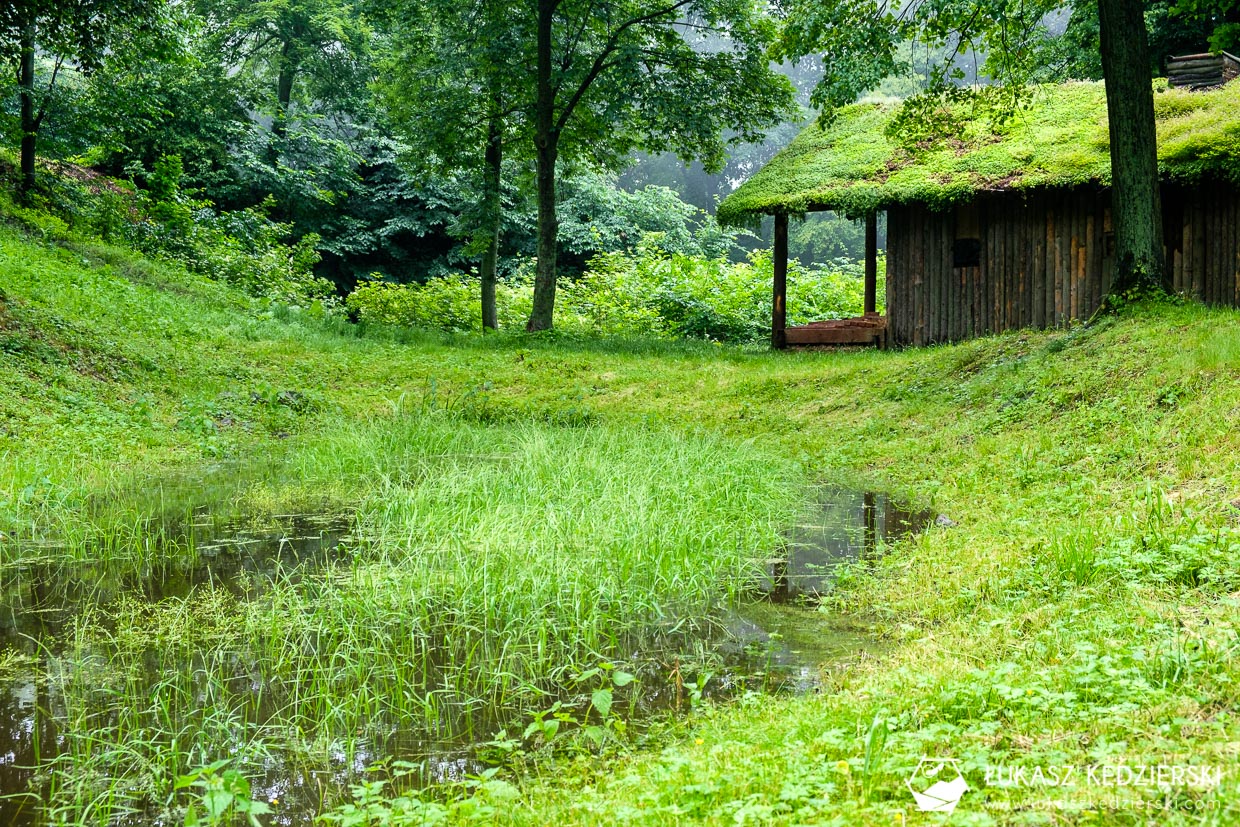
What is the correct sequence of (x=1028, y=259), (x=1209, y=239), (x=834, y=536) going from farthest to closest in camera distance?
(x=1028, y=259) → (x=1209, y=239) → (x=834, y=536)

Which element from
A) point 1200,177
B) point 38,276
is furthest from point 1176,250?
point 38,276

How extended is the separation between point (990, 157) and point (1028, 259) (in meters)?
1.92

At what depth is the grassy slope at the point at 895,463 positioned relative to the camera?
9.61 feet

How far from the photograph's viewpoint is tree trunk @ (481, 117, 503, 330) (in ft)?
67.2

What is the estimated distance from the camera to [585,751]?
3516mm

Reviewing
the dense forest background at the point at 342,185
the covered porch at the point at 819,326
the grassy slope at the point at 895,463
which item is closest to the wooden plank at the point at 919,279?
the covered porch at the point at 819,326

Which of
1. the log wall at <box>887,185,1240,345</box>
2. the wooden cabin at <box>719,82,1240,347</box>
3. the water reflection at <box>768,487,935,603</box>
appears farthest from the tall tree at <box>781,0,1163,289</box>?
the water reflection at <box>768,487,935,603</box>

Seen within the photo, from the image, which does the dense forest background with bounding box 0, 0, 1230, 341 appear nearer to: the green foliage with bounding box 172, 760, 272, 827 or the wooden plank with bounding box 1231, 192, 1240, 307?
the wooden plank with bounding box 1231, 192, 1240, 307

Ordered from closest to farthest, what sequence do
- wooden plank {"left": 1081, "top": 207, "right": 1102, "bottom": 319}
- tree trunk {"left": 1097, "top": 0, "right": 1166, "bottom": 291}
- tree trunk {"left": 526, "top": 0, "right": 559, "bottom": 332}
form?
tree trunk {"left": 1097, "top": 0, "right": 1166, "bottom": 291}, wooden plank {"left": 1081, "top": 207, "right": 1102, "bottom": 319}, tree trunk {"left": 526, "top": 0, "right": 559, "bottom": 332}

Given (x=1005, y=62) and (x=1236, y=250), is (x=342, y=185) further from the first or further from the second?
(x=1236, y=250)

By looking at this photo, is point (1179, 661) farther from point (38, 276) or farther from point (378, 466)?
point (38, 276)

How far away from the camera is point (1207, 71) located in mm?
17219

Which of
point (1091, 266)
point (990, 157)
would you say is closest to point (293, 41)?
point (990, 157)

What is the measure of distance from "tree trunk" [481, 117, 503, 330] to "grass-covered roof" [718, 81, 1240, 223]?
4.94 meters
